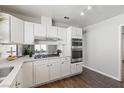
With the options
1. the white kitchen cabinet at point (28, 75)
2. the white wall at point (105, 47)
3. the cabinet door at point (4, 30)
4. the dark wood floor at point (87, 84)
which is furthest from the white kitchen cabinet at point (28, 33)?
the white wall at point (105, 47)

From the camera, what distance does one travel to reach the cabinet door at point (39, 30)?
110 inches

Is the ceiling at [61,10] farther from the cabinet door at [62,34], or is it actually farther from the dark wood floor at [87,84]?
the dark wood floor at [87,84]

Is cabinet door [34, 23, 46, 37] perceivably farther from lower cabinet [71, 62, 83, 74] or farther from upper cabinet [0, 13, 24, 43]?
lower cabinet [71, 62, 83, 74]

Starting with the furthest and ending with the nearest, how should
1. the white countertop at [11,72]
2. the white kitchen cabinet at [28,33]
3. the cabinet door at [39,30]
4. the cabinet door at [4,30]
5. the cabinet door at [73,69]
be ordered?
the cabinet door at [73,69], the cabinet door at [39,30], the white kitchen cabinet at [28,33], the cabinet door at [4,30], the white countertop at [11,72]

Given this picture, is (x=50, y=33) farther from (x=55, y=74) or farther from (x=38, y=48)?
(x=55, y=74)

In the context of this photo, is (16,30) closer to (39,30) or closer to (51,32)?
(39,30)

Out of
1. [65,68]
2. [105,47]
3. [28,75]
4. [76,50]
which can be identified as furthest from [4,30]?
[105,47]

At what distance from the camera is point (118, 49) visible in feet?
9.59

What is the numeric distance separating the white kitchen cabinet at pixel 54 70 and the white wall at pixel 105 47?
6.76 ft

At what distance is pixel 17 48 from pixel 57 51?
147 cm

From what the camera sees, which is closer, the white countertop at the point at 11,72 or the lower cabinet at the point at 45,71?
the white countertop at the point at 11,72

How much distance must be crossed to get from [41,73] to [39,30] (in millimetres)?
1472

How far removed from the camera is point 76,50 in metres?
3.48

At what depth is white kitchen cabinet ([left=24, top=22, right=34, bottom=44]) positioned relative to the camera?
2.67 m
